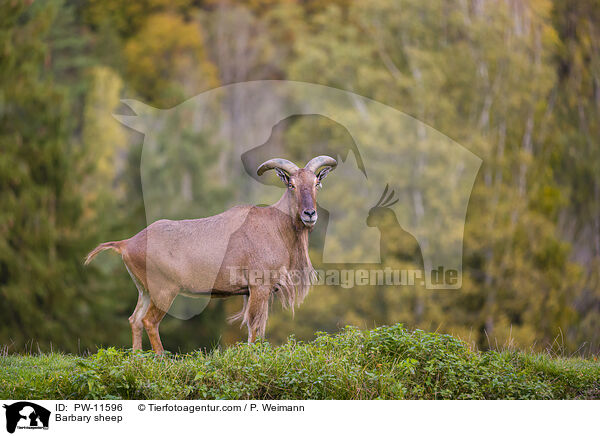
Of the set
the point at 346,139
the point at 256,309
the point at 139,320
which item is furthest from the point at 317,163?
the point at 346,139

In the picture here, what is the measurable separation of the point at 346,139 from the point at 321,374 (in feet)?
74.2

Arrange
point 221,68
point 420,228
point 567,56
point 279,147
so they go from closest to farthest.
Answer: point 420,228
point 567,56
point 279,147
point 221,68

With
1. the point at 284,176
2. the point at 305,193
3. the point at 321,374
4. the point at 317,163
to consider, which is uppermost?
the point at 317,163

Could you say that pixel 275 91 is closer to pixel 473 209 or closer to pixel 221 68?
pixel 221 68

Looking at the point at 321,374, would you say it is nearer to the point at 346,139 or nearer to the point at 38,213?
the point at 38,213

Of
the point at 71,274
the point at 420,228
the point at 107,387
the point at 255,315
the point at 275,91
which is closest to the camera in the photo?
the point at 107,387

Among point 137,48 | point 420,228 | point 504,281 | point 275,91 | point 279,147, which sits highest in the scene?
point 137,48

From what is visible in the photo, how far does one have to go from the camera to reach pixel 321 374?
28.2 feet

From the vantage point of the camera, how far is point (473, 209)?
27.7 metres

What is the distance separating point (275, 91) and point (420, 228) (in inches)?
544

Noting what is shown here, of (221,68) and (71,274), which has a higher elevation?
(221,68)
